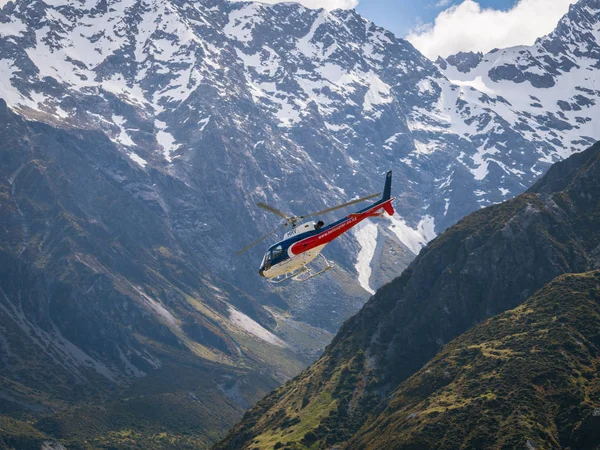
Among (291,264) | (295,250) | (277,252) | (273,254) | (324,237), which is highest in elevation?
(273,254)

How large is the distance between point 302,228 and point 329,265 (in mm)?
17273

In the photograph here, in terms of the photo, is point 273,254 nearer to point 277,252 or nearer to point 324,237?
point 277,252

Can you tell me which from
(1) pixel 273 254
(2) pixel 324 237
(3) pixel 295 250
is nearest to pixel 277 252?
(1) pixel 273 254

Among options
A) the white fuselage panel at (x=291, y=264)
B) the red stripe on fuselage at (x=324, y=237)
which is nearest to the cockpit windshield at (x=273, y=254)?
the white fuselage panel at (x=291, y=264)

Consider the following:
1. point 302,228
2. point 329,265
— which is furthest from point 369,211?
point 329,265

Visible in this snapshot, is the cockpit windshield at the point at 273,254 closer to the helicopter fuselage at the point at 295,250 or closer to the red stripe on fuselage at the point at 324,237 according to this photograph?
the helicopter fuselage at the point at 295,250

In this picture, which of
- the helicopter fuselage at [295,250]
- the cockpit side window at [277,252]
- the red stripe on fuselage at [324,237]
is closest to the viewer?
the cockpit side window at [277,252]

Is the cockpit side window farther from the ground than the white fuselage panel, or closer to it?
farther from the ground

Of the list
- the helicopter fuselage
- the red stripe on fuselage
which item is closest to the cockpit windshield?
the helicopter fuselage

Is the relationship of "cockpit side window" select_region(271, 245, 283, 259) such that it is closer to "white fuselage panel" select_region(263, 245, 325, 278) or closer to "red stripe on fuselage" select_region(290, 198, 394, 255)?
"white fuselage panel" select_region(263, 245, 325, 278)

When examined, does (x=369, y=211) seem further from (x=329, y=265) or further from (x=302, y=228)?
(x=329, y=265)

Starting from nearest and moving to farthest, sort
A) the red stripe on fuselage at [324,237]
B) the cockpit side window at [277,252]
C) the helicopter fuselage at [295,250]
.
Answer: the cockpit side window at [277,252], the helicopter fuselage at [295,250], the red stripe on fuselage at [324,237]

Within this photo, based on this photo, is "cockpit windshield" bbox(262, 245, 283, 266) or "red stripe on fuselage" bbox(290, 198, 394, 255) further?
"red stripe on fuselage" bbox(290, 198, 394, 255)

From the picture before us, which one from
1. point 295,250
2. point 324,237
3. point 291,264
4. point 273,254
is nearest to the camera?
point 295,250
